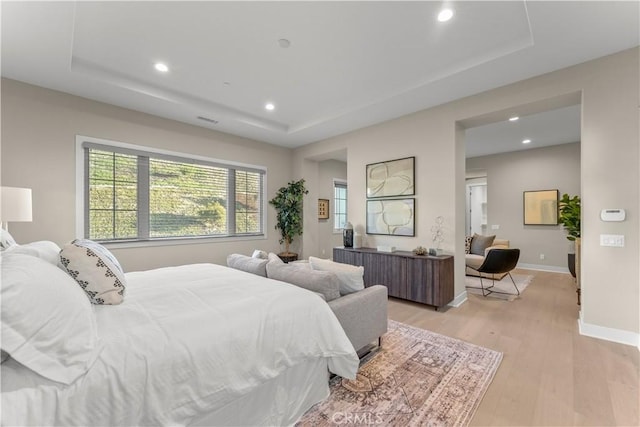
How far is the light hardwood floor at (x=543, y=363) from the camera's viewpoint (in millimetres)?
1706

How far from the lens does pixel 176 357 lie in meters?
1.22

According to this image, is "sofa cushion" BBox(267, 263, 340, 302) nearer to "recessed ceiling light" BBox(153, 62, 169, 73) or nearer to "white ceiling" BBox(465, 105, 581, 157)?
"recessed ceiling light" BBox(153, 62, 169, 73)

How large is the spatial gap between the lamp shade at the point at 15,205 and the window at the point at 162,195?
106 centimetres

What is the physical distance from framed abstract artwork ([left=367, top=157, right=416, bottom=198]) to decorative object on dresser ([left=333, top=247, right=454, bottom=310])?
0.99 meters

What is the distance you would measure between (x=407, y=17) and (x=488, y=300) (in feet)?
12.6

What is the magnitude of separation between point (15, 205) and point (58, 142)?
4.31ft

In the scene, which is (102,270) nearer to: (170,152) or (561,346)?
(170,152)

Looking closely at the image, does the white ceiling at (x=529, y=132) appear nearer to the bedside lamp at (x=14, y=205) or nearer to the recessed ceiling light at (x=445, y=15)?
the recessed ceiling light at (x=445, y=15)

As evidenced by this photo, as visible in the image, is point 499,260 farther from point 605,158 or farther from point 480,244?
point 605,158

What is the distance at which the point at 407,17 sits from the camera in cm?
230

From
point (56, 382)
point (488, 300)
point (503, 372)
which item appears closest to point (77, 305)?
point (56, 382)

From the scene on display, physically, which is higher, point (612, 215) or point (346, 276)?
point (612, 215)

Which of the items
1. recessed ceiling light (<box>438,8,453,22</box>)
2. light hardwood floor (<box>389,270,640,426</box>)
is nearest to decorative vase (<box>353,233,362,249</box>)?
light hardwood floor (<box>389,270,640,426</box>)

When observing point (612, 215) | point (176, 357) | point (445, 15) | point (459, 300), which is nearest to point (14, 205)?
point (176, 357)
